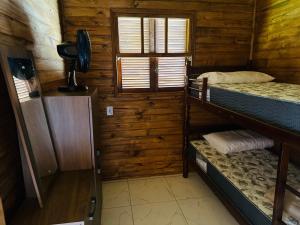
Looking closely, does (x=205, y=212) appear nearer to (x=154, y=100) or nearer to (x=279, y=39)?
(x=154, y=100)

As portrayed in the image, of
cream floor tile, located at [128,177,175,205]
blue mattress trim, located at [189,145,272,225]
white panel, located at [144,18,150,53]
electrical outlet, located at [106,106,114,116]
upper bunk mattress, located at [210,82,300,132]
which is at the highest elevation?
white panel, located at [144,18,150,53]

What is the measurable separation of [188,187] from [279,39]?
1947 mm

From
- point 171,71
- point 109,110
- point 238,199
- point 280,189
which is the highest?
point 171,71

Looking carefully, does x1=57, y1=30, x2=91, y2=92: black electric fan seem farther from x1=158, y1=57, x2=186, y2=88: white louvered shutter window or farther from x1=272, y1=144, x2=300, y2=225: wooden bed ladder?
x1=272, y1=144, x2=300, y2=225: wooden bed ladder

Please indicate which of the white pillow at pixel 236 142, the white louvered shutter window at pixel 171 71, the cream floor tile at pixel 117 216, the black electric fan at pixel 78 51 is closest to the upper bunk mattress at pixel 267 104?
the white pillow at pixel 236 142

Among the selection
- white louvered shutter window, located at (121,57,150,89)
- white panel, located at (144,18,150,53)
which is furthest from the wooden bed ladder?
white panel, located at (144,18,150,53)

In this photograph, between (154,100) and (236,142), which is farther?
(154,100)

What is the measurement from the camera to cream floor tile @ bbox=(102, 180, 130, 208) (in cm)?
232

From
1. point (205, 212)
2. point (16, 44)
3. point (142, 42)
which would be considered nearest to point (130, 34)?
point (142, 42)

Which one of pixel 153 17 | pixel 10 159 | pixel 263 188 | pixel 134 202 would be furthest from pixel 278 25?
pixel 10 159

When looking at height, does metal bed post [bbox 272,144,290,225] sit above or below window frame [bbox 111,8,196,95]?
below

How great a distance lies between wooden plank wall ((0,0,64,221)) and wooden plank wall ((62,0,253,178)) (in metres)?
0.72

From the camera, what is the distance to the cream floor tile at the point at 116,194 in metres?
2.32

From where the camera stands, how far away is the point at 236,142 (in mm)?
2195
